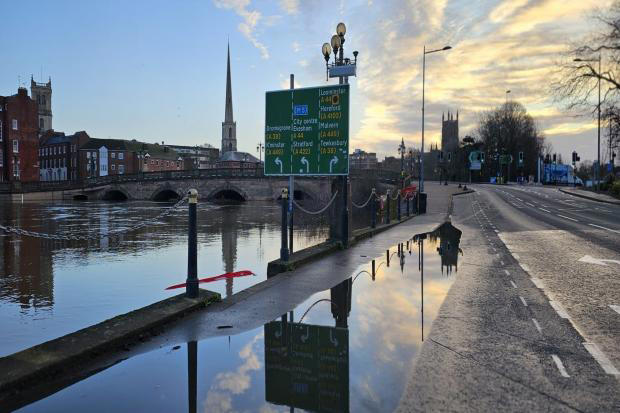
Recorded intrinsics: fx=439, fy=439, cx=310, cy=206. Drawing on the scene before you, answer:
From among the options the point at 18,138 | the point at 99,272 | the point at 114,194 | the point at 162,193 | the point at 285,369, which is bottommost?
the point at 99,272

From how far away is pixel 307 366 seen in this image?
191 inches

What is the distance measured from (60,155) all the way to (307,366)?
389 feet

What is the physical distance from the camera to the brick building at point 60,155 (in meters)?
104

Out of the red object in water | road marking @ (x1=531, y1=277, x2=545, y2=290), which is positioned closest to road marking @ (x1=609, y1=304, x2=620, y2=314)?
road marking @ (x1=531, y1=277, x2=545, y2=290)

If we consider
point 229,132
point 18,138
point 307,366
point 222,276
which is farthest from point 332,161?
point 229,132

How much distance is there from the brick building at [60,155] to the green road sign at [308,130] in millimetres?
104203

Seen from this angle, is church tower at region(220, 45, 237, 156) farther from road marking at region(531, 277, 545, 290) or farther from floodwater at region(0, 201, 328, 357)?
road marking at region(531, 277, 545, 290)

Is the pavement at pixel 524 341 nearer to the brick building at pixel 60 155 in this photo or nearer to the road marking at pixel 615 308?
the road marking at pixel 615 308

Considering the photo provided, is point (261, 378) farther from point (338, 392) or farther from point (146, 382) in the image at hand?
point (146, 382)

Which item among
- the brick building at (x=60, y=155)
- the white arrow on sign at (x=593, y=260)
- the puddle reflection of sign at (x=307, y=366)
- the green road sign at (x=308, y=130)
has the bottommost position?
the puddle reflection of sign at (x=307, y=366)

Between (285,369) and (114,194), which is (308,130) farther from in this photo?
(114,194)

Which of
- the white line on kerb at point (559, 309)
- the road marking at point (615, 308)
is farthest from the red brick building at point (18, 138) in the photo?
the road marking at point (615, 308)

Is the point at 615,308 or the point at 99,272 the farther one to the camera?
the point at 99,272

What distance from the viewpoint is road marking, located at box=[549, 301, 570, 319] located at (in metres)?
6.62
